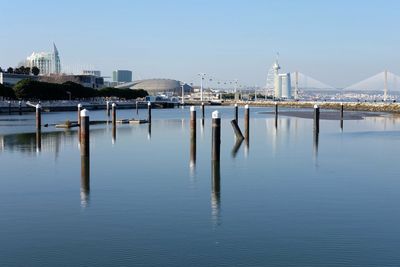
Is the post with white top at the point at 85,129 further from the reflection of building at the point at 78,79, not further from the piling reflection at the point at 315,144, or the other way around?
the reflection of building at the point at 78,79

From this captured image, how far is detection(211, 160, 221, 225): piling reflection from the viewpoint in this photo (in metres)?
12.2

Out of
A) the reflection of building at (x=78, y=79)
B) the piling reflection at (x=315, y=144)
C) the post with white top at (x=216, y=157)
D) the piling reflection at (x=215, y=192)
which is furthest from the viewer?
the reflection of building at (x=78, y=79)

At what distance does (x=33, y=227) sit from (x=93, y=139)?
62.0 ft

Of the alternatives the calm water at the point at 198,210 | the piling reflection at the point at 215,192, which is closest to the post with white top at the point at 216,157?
the piling reflection at the point at 215,192

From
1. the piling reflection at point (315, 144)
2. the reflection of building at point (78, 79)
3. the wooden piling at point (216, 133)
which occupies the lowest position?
the piling reflection at point (315, 144)

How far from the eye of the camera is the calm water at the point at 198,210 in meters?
9.71

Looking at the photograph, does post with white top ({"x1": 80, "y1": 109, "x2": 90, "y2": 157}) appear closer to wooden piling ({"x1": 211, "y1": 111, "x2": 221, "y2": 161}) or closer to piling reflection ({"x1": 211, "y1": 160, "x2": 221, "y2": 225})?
wooden piling ({"x1": 211, "y1": 111, "x2": 221, "y2": 161})

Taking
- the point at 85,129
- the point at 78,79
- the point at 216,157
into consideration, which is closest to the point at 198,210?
the point at 216,157

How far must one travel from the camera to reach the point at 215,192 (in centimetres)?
1488

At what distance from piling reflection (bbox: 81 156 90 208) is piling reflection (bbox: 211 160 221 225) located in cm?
270

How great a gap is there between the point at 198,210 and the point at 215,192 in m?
2.16

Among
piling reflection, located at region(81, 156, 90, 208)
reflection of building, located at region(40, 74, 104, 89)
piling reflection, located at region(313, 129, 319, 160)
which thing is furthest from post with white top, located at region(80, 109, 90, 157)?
reflection of building, located at region(40, 74, 104, 89)

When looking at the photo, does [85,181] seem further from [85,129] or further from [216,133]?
[216,133]

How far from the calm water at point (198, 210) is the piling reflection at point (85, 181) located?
3.0 inches
